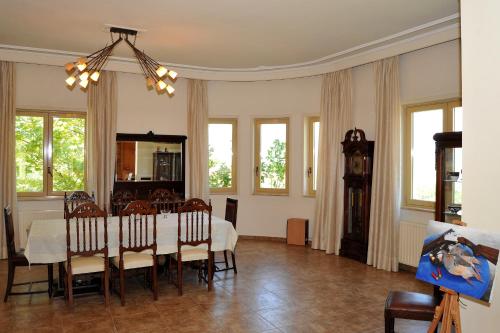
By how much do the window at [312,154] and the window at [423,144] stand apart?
75.9 inches

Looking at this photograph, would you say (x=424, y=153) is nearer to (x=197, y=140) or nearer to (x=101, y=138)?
(x=197, y=140)

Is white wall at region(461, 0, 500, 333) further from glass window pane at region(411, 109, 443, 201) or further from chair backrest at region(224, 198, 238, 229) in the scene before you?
chair backrest at region(224, 198, 238, 229)

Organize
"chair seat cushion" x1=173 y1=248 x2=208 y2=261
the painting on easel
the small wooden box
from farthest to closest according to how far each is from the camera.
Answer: the small wooden box
"chair seat cushion" x1=173 y1=248 x2=208 y2=261
the painting on easel

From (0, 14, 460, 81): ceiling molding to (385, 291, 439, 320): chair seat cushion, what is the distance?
132 inches

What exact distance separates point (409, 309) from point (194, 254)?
2.43m

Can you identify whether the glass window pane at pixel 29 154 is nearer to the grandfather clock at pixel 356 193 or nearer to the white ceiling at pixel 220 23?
the white ceiling at pixel 220 23

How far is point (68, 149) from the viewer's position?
22.3 ft

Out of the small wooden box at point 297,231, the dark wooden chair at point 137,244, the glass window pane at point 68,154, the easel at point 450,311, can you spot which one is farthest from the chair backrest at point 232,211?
the easel at point 450,311

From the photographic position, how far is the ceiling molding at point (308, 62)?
5.23m

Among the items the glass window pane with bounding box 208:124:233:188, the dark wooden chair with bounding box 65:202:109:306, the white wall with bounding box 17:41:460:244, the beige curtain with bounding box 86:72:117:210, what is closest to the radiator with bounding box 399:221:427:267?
the white wall with bounding box 17:41:460:244

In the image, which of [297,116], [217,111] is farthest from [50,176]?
[297,116]

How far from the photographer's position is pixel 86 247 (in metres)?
4.26

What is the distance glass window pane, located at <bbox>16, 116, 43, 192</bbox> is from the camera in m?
6.51

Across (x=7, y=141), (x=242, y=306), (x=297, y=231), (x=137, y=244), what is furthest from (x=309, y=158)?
(x=7, y=141)
